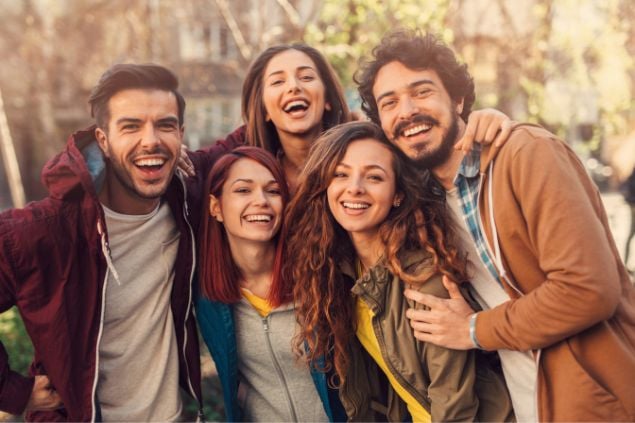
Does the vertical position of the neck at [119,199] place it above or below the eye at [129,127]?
below

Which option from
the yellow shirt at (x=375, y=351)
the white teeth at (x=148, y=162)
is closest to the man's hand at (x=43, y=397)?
the white teeth at (x=148, y=162)

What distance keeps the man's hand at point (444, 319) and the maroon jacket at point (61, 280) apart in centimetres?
165

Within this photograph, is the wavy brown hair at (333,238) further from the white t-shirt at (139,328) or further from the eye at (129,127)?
the eye at (129,127)

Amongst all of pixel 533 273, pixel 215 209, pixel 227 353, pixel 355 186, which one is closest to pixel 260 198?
pixel 215 209

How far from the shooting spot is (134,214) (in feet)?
11.0

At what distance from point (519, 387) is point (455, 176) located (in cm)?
111

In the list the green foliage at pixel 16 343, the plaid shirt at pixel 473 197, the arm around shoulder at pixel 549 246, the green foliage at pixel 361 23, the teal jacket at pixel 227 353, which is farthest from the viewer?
the green foliage at pixel 361 23

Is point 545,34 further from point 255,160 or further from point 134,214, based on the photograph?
point 134,214

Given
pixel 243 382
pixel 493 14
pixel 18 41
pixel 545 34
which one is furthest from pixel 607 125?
pixel 18 41

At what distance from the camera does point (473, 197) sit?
293 cm

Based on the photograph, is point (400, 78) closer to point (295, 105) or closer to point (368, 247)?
point (368, 247)

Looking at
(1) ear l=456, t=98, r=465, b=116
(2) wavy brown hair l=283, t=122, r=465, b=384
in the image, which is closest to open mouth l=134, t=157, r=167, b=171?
(2) wavy brown hair l=283, t=122, r=465, b=384

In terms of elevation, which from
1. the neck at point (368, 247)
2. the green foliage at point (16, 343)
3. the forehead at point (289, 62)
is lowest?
the green foliage at point (16, 343)

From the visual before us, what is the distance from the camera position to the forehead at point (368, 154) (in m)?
3.22
